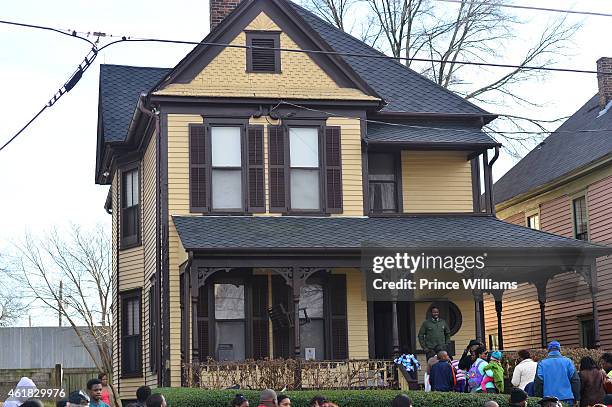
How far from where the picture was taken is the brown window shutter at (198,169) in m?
25.0

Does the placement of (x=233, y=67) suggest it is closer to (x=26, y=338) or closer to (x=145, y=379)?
(x=145, y=379)

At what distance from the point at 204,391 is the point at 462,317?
26.5 ft

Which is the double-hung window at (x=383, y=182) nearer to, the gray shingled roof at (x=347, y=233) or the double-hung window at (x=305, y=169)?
the gray shingled roof at (x=347, y=233)

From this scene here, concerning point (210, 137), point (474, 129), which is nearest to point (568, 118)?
point (474, 129)

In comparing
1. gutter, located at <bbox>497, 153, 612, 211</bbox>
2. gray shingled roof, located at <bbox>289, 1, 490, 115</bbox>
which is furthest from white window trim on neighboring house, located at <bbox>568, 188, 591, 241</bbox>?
gray shingled roof, located at <bbox>289, 1, 490, 115</bbox>

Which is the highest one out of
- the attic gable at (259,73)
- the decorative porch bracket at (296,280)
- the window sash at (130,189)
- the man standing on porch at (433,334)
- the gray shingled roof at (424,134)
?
the attic gable at (259,73)

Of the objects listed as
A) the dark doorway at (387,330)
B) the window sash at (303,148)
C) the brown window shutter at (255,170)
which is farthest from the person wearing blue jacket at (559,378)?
the window sash at (303,148)

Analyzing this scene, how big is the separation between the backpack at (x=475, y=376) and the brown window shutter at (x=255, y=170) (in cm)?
711

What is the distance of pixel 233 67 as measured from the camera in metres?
25.7

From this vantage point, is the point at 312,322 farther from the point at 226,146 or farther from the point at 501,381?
the point at 501,381

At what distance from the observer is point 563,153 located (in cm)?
3475

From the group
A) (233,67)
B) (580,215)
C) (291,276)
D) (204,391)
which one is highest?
(233,67)

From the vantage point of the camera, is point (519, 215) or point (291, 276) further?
point (519, 215)

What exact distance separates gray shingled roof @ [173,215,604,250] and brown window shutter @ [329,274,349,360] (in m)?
1.30
